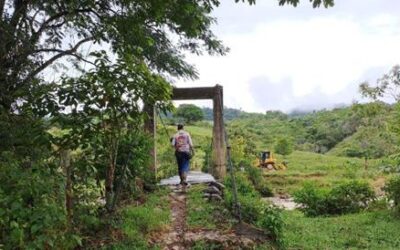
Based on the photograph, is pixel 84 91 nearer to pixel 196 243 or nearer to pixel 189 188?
pixel 196 243

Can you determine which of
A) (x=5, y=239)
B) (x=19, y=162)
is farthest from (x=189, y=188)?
(x=5, y=239)

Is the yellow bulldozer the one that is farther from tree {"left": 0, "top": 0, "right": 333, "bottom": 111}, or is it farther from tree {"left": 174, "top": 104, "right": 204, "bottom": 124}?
tree {"left": 0, "top": 0, "right": 333, "bottom": 111}

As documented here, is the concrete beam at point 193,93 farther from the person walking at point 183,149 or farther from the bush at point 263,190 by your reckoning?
the bush at point 263,190

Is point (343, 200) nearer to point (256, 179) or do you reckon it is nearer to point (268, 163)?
point (256, 179)

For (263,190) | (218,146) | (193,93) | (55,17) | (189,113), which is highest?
(189,113)

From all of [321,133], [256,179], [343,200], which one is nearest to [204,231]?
[343,200]

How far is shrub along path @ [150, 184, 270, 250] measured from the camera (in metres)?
5.21

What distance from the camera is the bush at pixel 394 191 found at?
10.1 metres

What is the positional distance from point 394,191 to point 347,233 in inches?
97.0

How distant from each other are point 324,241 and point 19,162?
212 inches

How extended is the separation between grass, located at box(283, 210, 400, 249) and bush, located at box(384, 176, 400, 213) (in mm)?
231

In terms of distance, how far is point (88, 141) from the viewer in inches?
158

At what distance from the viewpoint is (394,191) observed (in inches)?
404

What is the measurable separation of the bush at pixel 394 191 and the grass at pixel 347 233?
0.23m
